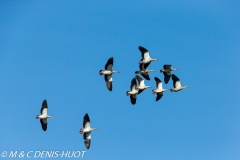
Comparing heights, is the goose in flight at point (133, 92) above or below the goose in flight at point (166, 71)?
below

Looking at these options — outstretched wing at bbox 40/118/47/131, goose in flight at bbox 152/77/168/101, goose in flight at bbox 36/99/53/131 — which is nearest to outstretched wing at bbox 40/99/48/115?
goose in flight at bbox 36/99/53/131

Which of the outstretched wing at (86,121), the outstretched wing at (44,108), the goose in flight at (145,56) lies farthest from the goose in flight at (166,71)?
the outstretched wing at (44,108)

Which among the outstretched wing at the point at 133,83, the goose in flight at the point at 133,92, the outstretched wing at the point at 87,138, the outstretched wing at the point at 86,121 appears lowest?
the outstretched wing at the point at 87,138

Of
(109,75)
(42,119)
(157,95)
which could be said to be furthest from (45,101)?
→ (157,95)

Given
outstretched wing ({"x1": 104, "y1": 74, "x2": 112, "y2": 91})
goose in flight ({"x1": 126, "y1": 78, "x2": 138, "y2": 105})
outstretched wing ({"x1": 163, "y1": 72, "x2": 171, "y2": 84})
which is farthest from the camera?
outstretched wing ({"x1": 163, "y1": 72, "x2": 171, "y2": 84})

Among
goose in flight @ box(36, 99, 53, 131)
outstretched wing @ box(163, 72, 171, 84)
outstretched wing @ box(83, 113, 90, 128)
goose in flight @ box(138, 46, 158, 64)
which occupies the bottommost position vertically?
outstretched wing @ box(83, 113, 90, 128)

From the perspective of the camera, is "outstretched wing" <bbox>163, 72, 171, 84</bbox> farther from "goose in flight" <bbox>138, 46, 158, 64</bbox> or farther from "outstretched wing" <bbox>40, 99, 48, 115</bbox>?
"outstretched wing" <bbox>40, 99, 48, 115</bbox>

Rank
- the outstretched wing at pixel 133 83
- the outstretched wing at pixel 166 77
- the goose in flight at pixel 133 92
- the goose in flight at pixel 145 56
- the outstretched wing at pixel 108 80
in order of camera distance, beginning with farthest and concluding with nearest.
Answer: the outstretched wing at pixel 166 77, the outstretched wing at pixel 133 83, the goose in flight at pixel 133 92, the goose in flight at pixel 145 56, the outstretched wing at pixel 108 80

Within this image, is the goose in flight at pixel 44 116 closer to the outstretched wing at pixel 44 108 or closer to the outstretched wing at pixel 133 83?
the outstretched wing at pixel 44 108

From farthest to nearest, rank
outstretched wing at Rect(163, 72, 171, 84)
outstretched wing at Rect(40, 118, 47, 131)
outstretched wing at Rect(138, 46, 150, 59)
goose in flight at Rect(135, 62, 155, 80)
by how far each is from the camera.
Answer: outstretched wing at Rect(163, 72, 171, 84) < goose in flight at Rect(135, 62, 155, 80) < outstretched wing at Rect(40, 118, 47, 131) < outstretched wing at Rect(138, 46, 150, 59)

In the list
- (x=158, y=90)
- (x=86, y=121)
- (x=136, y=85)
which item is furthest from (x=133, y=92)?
(x=86, y=121)

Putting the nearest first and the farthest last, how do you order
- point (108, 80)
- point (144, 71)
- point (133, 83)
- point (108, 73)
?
point (108, 73) → point (108, 80) → point (133, 83) → point (144, 71)

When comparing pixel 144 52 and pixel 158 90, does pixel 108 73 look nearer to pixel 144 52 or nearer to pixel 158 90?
pixel 144 52

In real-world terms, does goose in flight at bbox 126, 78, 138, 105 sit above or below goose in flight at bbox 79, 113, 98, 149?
above
